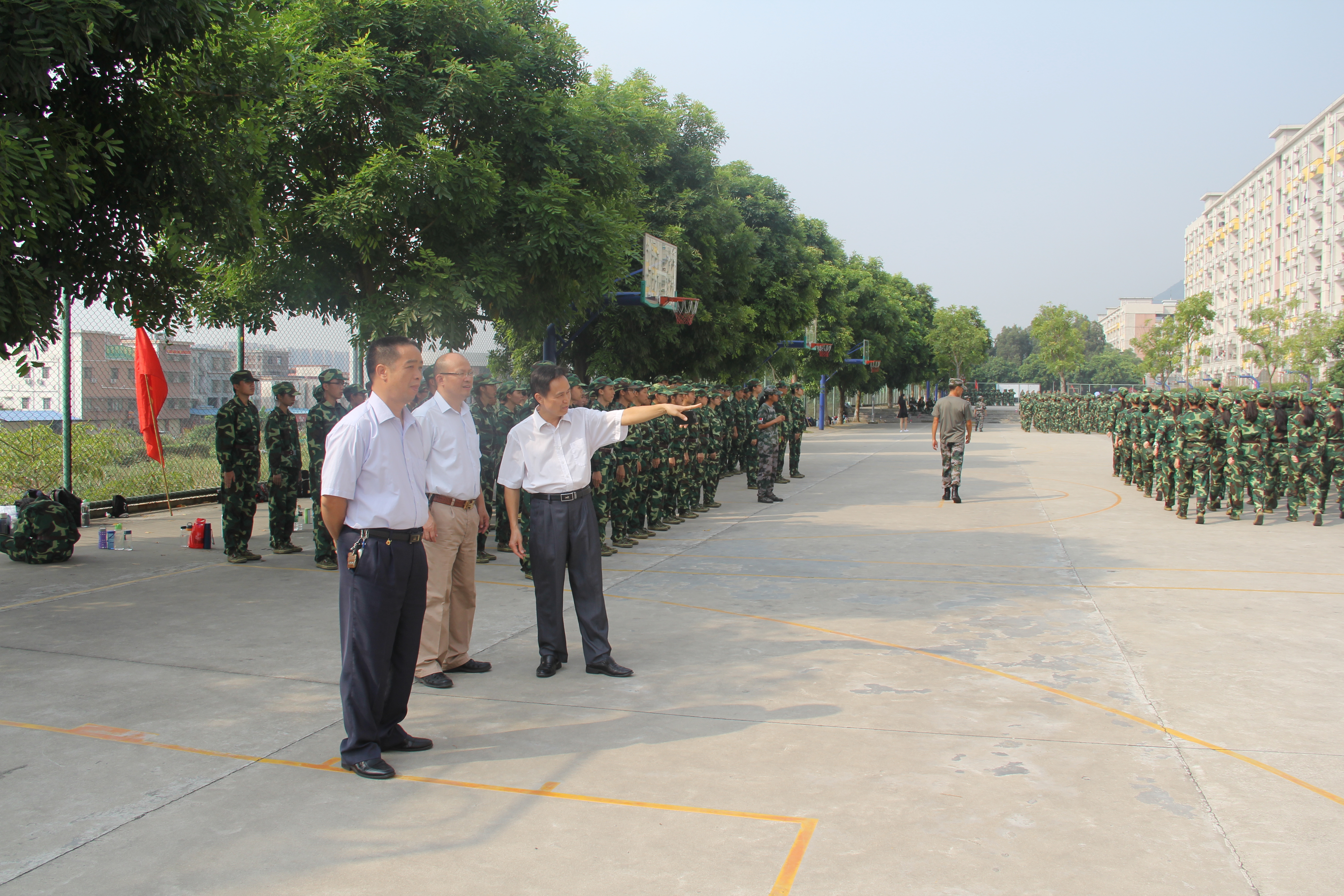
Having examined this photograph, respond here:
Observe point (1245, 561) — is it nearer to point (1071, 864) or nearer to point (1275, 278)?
point (1071, 864)

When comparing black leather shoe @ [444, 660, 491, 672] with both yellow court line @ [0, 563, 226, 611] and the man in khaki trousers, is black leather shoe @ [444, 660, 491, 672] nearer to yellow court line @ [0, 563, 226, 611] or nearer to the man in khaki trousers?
the man in khaki trousers

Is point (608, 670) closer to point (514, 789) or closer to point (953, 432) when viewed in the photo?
point (514, 789)

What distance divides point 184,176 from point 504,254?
195 inches

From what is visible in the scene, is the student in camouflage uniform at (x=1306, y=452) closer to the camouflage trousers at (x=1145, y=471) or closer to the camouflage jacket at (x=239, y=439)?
the camouflage trousers at (x=1145, y=471)

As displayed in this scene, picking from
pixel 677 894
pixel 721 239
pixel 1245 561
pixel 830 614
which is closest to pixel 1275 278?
pixel 721 239

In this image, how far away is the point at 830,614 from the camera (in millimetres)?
7660

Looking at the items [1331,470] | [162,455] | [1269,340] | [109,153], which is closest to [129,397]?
[162,455]

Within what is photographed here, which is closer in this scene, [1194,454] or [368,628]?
[368,628]

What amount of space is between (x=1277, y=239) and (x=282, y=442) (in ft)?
248

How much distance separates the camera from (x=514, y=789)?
4.21 metres

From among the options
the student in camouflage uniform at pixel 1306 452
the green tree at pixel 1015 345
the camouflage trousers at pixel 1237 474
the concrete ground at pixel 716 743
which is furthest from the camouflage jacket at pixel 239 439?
the green tree at pixel 1015 345

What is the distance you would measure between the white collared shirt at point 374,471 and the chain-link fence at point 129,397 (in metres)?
6.80

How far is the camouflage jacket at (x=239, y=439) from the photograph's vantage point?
31.8ft

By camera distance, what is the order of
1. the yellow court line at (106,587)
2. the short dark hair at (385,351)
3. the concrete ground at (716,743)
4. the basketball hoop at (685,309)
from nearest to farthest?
the concrete ground at (716,743), the short dark hair at (385,351), the yellow court line at (106,587), the basketball hoop at (685,309)
